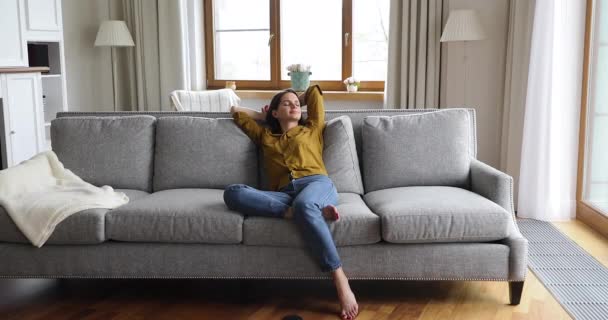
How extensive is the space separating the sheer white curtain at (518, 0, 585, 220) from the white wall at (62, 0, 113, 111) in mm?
3687

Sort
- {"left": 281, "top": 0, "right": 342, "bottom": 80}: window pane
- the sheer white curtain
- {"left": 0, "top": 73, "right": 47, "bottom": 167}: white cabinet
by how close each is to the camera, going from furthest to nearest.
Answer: {"left": 281, "top": 0, "right": 342, "bottom": 80}: window pane, {"left": 0, "top": 73, "right": 47, "bottom": 167}: white cabinet, the sheer white curtain

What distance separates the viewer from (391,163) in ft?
11.4

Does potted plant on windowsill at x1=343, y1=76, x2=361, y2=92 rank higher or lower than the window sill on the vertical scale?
higher

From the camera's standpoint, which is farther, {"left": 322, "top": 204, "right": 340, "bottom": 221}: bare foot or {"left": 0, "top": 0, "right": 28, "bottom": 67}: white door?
{"left": 0, "top": 0, "right": 28, "bottom": 67}: white door

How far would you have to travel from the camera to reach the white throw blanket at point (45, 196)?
9.64 feet

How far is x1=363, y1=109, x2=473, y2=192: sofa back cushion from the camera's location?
346cm

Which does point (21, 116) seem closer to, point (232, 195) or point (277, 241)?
point (232, 195)

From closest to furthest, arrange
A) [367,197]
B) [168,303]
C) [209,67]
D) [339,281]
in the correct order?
[339,281]
[168,303]
[367,197]
[209,67]

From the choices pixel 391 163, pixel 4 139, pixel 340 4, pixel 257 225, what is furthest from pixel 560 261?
pixel 4 139

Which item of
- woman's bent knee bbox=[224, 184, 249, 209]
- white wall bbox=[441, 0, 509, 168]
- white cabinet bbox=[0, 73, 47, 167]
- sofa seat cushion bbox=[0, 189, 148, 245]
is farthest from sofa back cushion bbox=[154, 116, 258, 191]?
white wall bbox=[441, 0, 509, 168]

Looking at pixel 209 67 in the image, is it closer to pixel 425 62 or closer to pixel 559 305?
pixel 425 62

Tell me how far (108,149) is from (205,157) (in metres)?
0.52

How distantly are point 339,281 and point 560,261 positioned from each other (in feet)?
4.77

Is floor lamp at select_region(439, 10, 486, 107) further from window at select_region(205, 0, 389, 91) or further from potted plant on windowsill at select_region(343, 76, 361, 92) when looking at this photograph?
potted plant on windowsill at select_region(343, 76, 361, 92)
